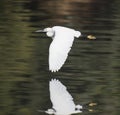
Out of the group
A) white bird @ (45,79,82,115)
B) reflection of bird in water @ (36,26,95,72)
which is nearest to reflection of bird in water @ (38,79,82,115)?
white bird @ (45,79,82,115)

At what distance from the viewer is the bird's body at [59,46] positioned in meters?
3.66

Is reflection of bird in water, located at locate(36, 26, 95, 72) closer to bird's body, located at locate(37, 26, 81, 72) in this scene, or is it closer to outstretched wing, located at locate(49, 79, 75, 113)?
bird's body, located at locate(37, 26, 81, 72)

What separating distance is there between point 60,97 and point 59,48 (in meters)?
0.28

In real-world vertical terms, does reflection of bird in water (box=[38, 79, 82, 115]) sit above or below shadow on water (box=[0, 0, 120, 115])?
below

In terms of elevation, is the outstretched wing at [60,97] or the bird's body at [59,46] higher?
the bird's body at [59,46]

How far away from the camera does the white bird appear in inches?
136

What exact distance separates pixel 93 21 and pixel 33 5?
44 cm

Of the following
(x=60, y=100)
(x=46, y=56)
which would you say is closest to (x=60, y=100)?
(x=60, y=100)

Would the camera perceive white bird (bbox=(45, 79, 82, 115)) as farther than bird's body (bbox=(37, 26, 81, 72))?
No

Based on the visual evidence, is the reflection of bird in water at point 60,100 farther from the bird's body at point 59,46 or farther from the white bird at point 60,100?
the bird's body at point 59,46

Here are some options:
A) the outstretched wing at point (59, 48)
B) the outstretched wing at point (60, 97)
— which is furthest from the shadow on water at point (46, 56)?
the outstretched wing at point (59, 48)

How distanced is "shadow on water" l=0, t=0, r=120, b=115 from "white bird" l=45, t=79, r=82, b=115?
0.03 meters

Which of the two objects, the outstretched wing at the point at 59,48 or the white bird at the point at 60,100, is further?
the outstretched wing at the point at 59,48

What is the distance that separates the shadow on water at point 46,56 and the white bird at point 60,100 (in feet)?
0.09
